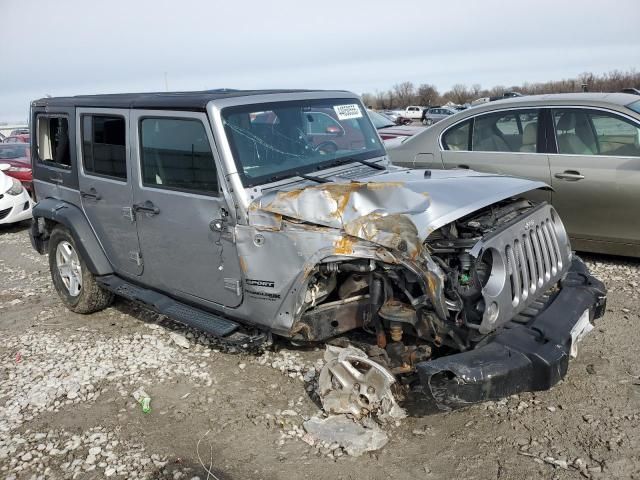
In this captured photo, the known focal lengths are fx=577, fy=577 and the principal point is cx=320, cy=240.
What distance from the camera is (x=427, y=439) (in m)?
3.31

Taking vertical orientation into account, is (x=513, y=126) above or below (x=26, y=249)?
above

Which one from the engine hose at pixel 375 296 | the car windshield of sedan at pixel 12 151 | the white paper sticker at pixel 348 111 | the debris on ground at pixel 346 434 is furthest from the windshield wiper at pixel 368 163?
the car windshield of sedan at pixel 12 151

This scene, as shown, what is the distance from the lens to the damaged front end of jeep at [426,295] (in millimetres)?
3037

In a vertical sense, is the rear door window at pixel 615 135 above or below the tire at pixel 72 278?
above

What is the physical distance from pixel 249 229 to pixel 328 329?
2.72 ft

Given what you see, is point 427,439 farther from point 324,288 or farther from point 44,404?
point 44,404

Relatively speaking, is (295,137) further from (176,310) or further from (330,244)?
(176,310)

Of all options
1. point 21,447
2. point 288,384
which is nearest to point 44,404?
point 21,447

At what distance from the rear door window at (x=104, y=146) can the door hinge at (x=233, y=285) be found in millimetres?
1378

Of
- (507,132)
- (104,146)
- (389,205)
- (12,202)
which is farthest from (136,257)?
(12,202)

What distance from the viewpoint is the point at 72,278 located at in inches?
219

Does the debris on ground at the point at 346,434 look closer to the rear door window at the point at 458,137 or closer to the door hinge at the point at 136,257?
the door hinge at the point at 136,257

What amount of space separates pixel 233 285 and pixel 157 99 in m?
1.58

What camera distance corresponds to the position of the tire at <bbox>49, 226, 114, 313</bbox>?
5.38m
